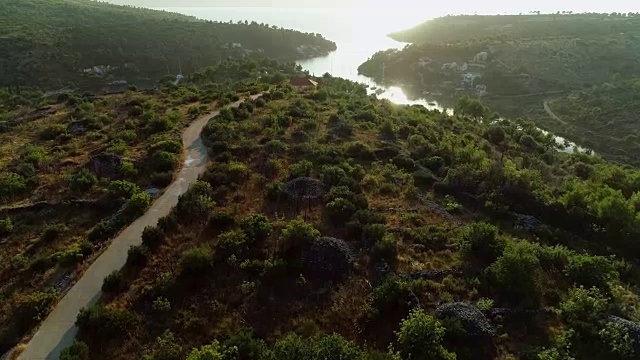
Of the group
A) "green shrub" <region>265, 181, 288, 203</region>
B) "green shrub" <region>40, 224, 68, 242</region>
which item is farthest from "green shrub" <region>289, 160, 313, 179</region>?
"green shrub" <region>40, 224, 68, 242</region>

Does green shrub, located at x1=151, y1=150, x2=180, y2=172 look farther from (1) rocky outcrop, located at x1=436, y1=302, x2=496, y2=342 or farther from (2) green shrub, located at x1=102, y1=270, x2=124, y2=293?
(1) rocky outcrop, located at x1=436, y1=302, x2=496, y2=342

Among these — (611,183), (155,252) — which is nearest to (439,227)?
(155,252)

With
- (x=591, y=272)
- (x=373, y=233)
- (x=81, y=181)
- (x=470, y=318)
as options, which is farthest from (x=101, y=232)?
(x=591, y=272)

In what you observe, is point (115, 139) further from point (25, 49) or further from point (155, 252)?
point (25, 49)

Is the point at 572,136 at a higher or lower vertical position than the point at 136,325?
lower

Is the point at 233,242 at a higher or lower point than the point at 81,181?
higher

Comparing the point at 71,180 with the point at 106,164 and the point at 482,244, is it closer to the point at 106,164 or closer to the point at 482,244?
the point at 106,164
